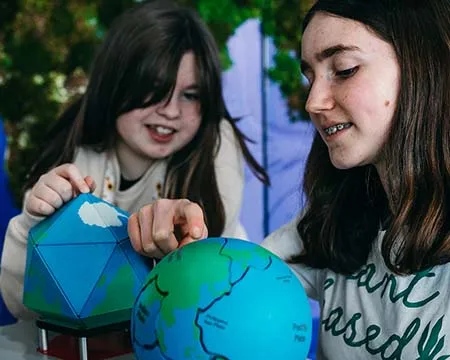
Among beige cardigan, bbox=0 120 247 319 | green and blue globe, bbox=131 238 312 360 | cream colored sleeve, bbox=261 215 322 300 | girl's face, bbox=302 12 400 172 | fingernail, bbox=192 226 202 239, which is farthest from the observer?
beige cardigan, bbox=0 120 247 319

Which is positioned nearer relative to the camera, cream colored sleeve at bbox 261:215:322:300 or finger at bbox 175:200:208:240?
→ finger at bbox 175:200:208:240

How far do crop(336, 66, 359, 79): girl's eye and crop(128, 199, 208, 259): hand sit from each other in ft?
1.11

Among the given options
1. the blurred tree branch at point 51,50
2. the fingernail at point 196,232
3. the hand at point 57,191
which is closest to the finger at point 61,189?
the hand at point 57,191

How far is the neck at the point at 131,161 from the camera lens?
212cm

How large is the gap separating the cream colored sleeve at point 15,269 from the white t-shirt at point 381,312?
21.9 inches

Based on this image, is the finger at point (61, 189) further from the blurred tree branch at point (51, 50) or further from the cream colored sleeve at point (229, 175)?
the blurred tree branch at point (51, 50)

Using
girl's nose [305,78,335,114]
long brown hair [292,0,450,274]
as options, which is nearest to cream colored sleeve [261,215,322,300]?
long brown hair [292,0,450,274]

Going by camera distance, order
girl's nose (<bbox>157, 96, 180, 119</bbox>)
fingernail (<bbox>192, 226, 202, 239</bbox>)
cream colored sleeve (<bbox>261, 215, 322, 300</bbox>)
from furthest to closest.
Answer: girl's nose (<bbox>157, 96, 180, 119</bbox>) < cream colored sleeve (<bbox>261, 215, 322, 300</bbox>) < fingernail (<bbox>192, 226, 202, 239</bbox>)

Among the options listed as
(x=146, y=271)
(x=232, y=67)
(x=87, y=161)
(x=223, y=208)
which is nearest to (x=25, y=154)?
(x=232, y=67)

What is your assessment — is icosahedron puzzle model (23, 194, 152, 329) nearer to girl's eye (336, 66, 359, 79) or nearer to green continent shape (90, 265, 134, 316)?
green continent shape (90, 265, 134, 316)

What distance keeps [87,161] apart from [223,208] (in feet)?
1.28

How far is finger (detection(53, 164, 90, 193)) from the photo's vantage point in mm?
1312

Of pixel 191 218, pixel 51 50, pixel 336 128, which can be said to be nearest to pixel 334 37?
pixel 336 128

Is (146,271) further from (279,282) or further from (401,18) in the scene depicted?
(401,18)
